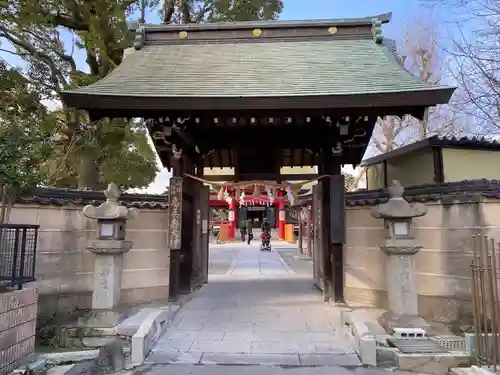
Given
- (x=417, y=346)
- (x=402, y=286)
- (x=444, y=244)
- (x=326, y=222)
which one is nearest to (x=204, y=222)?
(x=326, y=222)

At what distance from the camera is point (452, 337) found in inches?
206

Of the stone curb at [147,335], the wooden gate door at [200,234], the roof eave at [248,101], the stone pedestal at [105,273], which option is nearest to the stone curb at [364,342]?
the stone curb at [147,335]

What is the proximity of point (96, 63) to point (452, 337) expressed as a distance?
1167 cm

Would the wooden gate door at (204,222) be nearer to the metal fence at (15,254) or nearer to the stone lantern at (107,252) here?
the stone lantern at (107,252)

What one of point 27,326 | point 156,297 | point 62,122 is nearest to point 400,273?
point 156,297

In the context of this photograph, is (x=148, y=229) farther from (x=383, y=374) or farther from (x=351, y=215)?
(x=383, y=374)

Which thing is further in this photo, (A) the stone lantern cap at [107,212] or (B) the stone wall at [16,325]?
(A) the stone lantern cap at [107,212]

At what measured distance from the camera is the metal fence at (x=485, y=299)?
394 centimetres

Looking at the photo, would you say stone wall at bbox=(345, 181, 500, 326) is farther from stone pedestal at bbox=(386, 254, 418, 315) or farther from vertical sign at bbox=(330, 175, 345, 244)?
stone pedestal at bbox=(386, 254, 418, 315)

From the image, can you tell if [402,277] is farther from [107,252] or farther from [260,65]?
[260,65]

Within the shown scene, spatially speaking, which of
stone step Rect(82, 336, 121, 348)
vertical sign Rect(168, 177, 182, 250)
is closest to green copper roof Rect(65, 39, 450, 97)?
vertical sign Rect(168, 177, 182, 250)

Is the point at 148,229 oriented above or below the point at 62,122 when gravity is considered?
below

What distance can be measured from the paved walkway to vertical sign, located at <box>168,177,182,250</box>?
1374 millimetres

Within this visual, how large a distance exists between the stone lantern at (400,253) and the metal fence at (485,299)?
3.78 ft
